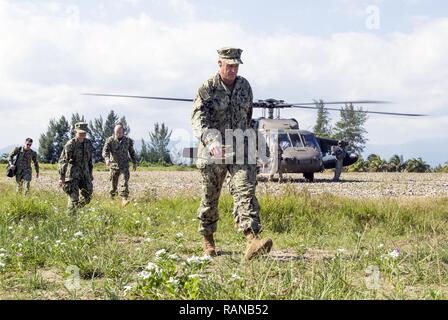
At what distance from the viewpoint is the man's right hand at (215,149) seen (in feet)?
18.5

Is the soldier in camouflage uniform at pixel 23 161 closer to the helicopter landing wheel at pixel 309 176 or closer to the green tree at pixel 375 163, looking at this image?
the helicopter landing wheel at pixel 309 176

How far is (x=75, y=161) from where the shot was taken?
A: 10.1 meters

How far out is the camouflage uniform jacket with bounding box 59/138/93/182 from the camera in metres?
9.97

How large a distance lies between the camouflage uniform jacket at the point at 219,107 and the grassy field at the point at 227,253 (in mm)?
1162

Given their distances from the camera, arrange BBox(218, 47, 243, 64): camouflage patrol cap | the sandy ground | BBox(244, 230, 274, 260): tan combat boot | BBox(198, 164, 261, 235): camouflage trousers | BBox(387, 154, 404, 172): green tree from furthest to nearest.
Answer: BBox(387, 154, 404, 172): green tree < the sandy ground < BBox(218, 47, 243, 64): camouflage patrol cap < BBox(198, 164, 261, 235): camouflage trousers < BBox(244, 230, 274, 260): tan combat boot

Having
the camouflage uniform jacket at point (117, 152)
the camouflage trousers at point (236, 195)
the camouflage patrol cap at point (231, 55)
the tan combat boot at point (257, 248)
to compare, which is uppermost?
the camouflage patrol cap at point (231, 55)

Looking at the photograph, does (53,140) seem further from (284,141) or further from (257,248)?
(257,248)

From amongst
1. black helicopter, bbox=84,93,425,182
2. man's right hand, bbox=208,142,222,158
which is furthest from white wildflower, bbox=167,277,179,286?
black helicopter, bbox=84,93,425,182

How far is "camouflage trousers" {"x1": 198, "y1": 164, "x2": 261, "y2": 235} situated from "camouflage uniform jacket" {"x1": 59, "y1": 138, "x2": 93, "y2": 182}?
4175 mm

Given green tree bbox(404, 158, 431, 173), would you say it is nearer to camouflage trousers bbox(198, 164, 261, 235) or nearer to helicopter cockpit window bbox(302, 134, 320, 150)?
helicopter cockpit window bbox(302, 134, 320, 150)

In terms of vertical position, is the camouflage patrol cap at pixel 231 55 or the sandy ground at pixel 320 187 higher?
the camouflage patrol cap at pixel 231 55

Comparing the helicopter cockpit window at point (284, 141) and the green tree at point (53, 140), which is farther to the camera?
the green tree at point (53, 140)

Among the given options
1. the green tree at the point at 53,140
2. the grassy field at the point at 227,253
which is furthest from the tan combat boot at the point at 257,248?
the green tree at the point at 53,140
